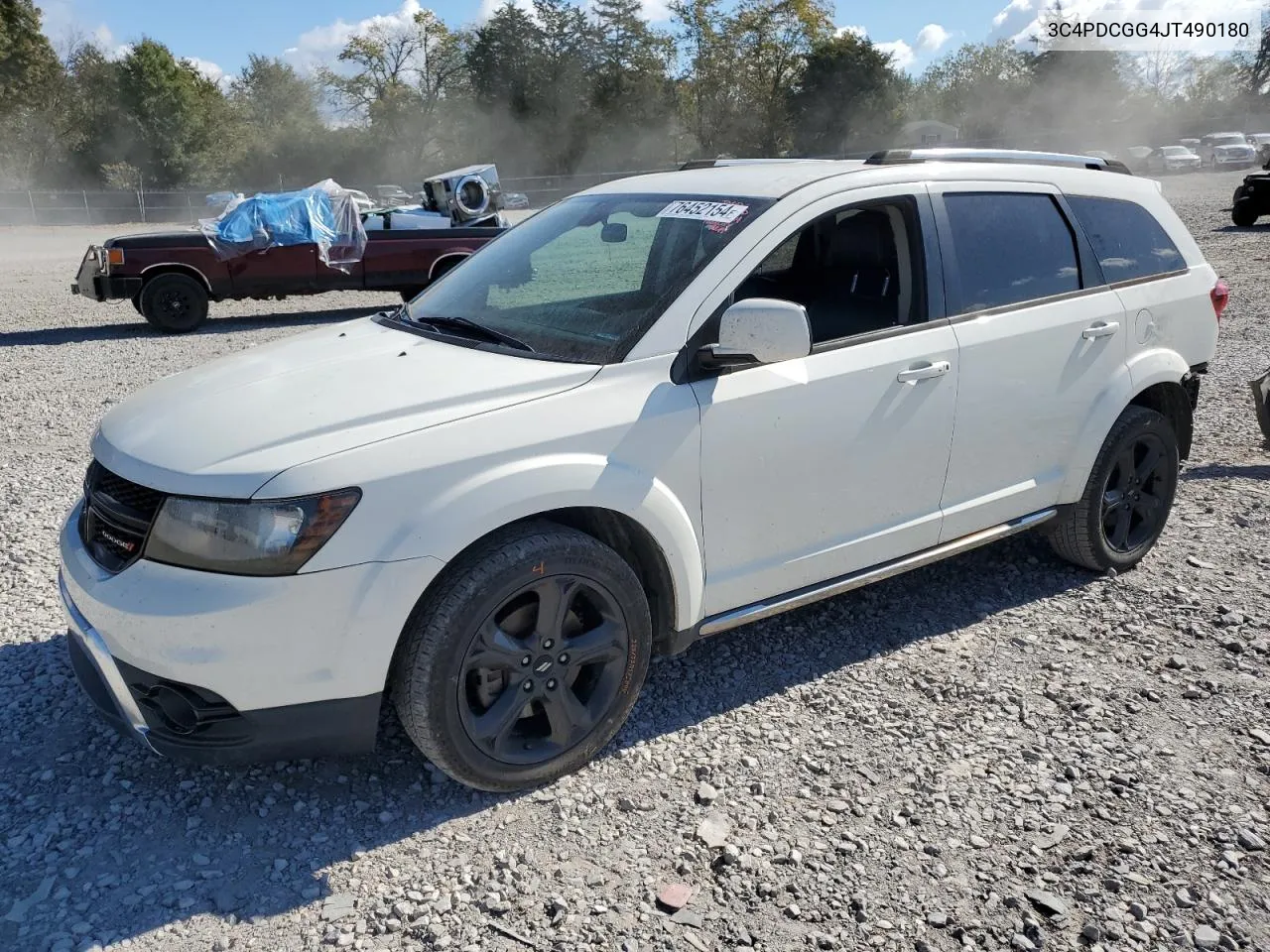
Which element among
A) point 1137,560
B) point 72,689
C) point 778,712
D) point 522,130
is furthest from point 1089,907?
point 522,130

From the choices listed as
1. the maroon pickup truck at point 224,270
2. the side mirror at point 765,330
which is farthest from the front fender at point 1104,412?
the maroon pickup truck at point 224,270

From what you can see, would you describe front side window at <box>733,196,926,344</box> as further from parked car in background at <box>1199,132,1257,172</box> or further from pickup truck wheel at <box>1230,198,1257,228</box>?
parked car in background at <box>1199,132,1257,172</box>

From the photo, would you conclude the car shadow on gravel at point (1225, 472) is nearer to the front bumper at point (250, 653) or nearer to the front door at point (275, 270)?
the front bumper at point (250, 653)

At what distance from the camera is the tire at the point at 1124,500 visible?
4.39 m

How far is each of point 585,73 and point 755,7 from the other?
1218cm

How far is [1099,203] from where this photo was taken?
14.5 feet

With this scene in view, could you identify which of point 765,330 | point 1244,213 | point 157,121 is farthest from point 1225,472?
point 157,121

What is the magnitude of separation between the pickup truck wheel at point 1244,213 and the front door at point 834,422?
20.1 meters

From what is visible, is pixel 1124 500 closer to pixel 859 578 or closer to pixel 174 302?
pixel 859 578

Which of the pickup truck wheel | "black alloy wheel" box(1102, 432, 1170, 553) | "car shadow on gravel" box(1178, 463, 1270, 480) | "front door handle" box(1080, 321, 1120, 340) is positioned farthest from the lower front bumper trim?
the pickup truck wheel

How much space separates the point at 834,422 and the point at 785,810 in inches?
49.4

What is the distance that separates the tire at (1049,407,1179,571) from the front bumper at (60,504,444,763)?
302cm

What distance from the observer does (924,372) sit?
3621mm

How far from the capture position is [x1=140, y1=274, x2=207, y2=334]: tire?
1227 centimetres
